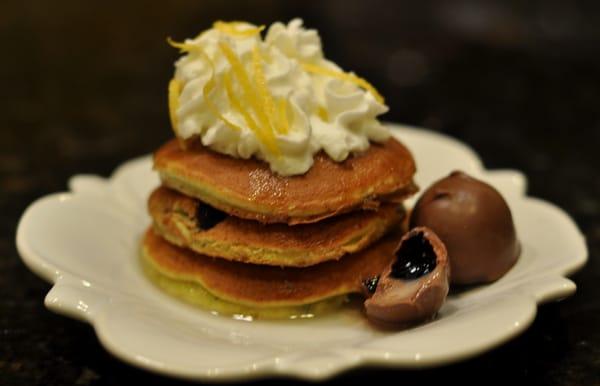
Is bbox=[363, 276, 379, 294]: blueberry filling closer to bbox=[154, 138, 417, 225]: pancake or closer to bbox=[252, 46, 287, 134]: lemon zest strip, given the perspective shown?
bbox=[154, 138, 417, 225]: pancake

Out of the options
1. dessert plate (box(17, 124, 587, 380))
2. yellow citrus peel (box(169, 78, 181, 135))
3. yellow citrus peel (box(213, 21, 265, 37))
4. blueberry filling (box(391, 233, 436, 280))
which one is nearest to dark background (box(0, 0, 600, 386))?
dessert plate (box(17, 124, 587, 380))

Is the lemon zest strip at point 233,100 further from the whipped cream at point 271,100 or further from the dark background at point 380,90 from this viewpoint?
the dark background at point 380,90

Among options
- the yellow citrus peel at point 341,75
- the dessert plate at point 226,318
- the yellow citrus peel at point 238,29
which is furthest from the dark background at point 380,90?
the yellow citrus peel at point 238,29

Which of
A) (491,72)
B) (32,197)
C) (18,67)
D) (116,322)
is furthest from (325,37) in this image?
(116,322)

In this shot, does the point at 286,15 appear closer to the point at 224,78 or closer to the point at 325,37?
the point at 325,37

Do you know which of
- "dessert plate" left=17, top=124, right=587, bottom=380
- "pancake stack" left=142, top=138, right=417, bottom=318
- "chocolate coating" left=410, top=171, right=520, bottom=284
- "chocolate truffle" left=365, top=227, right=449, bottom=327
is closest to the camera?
"dessert plate" left=17, top=124, right=587, bottom=380

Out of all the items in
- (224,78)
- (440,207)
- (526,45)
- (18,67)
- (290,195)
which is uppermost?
(224,78)
